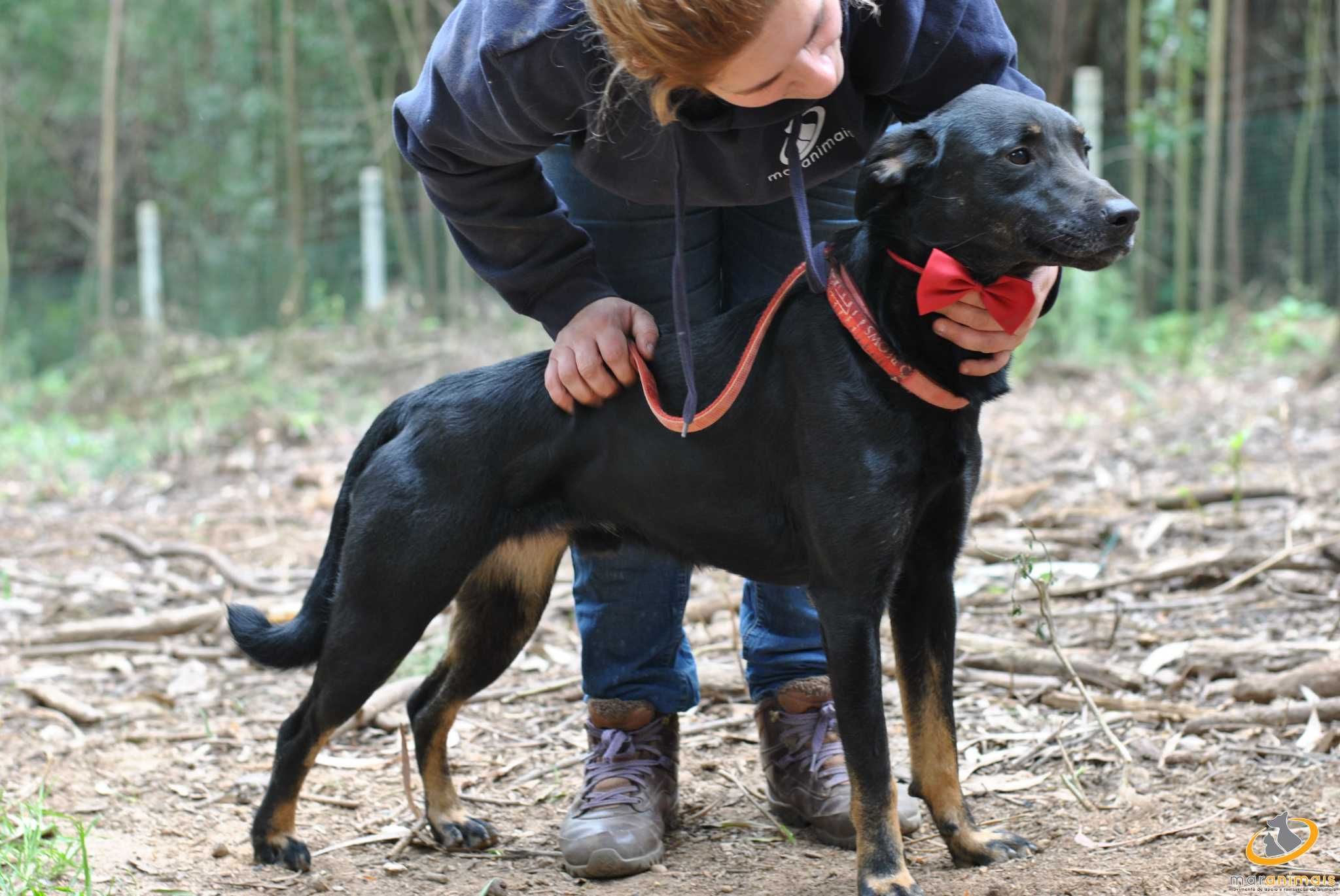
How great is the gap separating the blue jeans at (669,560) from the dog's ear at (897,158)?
479 millimetres

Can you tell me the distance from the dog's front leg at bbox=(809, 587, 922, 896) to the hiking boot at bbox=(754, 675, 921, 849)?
1.30 ft

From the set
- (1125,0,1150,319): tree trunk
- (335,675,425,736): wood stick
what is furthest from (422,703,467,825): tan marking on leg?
(1125,0,1150,319): tree trunk

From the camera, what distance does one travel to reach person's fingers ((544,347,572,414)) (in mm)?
2480

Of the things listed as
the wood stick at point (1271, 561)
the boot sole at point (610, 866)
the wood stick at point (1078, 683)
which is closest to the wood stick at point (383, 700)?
the boot sole at point (610, 866)

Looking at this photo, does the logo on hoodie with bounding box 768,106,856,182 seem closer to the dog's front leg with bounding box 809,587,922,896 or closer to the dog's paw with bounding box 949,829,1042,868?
the dog's front leg with bounding box 809,587,922,896

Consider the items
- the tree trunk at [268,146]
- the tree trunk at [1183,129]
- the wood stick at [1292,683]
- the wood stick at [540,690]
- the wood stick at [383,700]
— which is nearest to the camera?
the wood stick at [1292,683]

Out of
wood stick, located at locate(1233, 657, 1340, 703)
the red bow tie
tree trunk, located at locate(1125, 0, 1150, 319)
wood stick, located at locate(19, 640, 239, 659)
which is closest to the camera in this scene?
the red bow tie

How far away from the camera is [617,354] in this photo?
2453 mm

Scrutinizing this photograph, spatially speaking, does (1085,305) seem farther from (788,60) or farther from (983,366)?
(788,60)

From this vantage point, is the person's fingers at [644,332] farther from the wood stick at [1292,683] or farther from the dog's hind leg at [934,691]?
the wood stick at [1292,683]

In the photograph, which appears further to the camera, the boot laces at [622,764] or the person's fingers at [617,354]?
the boot laces at [622,764]

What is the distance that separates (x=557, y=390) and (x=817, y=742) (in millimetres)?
1031

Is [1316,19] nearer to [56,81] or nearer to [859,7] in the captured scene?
[859,7]

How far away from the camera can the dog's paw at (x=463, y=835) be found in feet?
9.11
